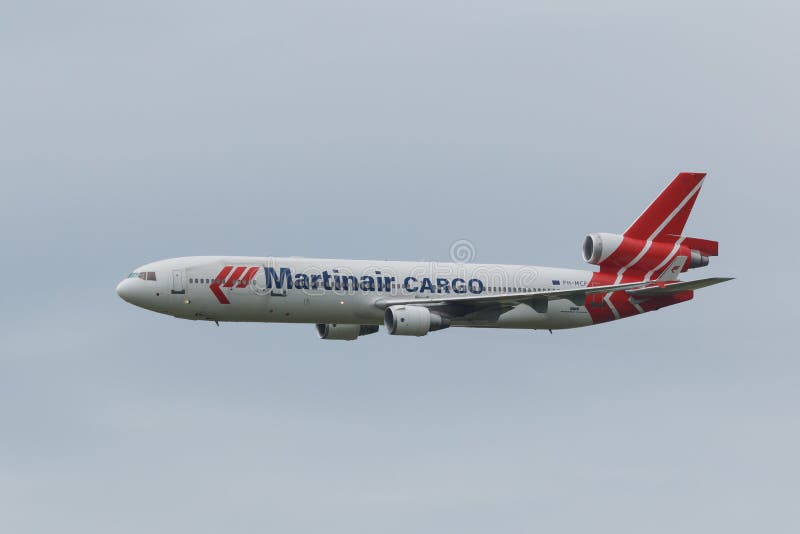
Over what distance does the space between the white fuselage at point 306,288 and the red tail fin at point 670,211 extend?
9.16 m

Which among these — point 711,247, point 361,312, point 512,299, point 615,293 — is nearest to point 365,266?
point 361,312

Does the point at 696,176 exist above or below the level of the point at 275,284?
above

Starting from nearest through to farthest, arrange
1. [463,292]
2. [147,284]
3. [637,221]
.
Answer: [147,284] < [463,292] < [637,221]

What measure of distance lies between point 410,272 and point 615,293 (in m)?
14.9

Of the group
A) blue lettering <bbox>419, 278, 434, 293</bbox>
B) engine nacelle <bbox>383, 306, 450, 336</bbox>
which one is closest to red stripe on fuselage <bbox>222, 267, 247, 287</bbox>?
engine nacelle <bbox>383, 306, 450, 336</bbox>

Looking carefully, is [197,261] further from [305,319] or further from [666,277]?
[666,277]

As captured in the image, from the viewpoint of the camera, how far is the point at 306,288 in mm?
90938

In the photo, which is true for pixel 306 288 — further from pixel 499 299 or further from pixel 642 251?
pixel 642 251

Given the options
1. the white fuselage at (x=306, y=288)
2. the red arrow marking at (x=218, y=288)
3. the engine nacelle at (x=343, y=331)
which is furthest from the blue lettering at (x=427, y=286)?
the red arrow marking at (x=218, y=288)

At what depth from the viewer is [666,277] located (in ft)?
331

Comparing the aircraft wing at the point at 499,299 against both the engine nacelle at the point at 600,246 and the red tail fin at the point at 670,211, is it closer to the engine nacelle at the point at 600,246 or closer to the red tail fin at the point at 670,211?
the engine nacelle at the point at 600,246

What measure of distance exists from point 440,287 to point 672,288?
15380 millimetres

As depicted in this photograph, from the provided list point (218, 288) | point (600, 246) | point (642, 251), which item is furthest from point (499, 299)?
point (218, 288)

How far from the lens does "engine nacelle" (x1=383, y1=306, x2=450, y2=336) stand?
89.6 meters
